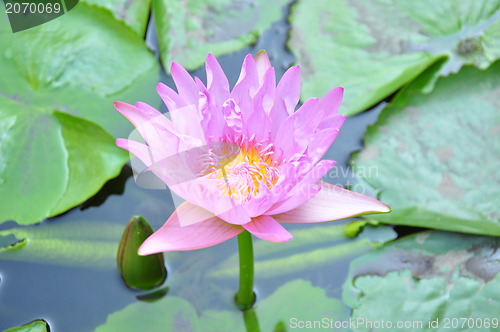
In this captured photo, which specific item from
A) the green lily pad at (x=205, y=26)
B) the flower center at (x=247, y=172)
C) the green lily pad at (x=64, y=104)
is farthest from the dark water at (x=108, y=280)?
the green lily pad at (x=205, y=26)

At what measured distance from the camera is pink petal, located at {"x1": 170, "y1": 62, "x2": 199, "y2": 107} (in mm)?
1351

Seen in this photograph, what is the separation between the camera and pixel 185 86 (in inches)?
53.6

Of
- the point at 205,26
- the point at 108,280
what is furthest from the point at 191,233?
the point at 205,26

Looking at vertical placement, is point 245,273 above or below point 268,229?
below

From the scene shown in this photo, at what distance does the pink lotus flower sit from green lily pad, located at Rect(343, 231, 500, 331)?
48 cm

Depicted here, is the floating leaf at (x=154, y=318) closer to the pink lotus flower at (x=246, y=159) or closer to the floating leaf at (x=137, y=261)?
the floating leaf at (x=137, y=261)

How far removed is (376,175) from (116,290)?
973 mm

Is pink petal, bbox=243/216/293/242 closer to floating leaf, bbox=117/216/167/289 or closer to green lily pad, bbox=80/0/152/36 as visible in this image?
floating leaf, bbox=117/216/167/289

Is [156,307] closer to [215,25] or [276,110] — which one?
[276,110]

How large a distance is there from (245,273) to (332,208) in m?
0.37

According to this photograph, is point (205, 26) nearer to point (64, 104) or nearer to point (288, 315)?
point (64, 104)

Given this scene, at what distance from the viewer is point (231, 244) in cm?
185

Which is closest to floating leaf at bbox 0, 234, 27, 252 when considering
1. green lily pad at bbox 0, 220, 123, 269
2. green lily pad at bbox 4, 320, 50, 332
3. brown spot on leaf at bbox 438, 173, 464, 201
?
green lily pad at bbox 0, 220, 123, 269

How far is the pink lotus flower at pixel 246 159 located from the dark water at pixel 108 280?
471mm
